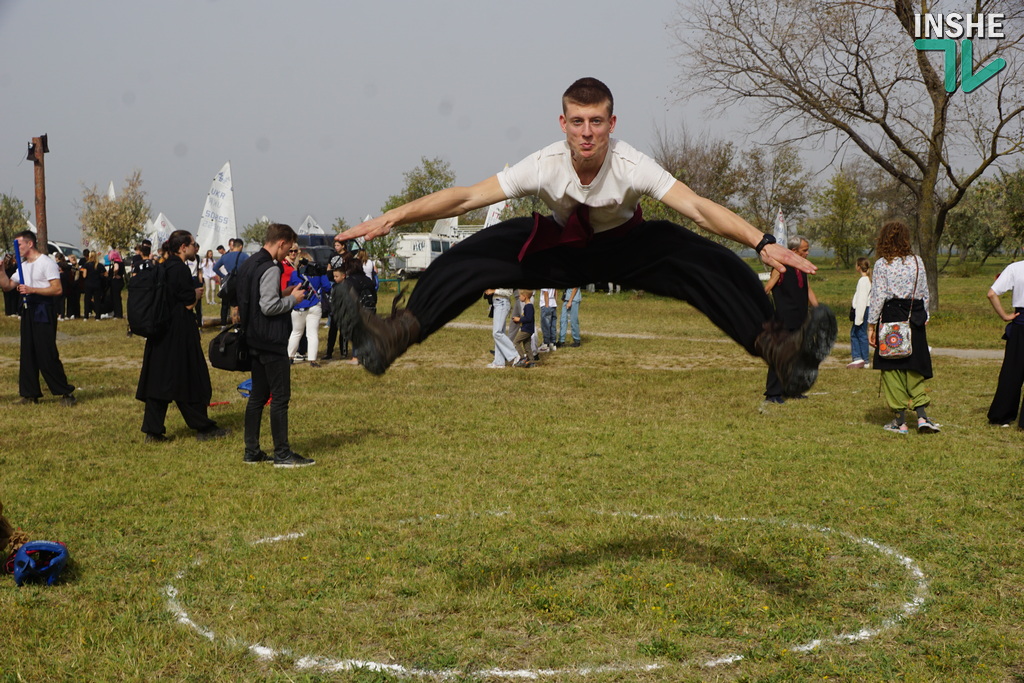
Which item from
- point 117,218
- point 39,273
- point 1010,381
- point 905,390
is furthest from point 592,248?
point 117,218

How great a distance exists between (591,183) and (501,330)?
41.3 feet

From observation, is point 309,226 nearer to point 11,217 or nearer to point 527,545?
point 11,217


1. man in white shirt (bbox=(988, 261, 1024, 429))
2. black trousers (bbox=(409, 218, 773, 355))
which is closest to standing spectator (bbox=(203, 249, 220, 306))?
man in white shirt (bbox=(988, 261, 1024, 429))

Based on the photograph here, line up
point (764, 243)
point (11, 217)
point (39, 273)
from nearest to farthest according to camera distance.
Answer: point (764, 243) → point (39, 273) → point (11, 217)

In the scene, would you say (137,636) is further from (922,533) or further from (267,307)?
(922,533)

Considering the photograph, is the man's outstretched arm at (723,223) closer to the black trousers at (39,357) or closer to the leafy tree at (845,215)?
the black trousers at (39,357)

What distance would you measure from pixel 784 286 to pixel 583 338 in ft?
36.9

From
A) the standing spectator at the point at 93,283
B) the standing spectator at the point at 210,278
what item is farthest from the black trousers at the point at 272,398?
the standing spectator at the point at 210,278

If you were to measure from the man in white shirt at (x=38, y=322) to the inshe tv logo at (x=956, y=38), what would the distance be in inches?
894

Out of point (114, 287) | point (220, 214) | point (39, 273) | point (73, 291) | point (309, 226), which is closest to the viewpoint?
point (39, 273)

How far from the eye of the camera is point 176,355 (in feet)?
35.4

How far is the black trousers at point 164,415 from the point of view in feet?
35.7

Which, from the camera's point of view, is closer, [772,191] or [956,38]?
[956,38]

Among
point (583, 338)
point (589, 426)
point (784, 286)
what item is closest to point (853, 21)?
point (583, 338)
